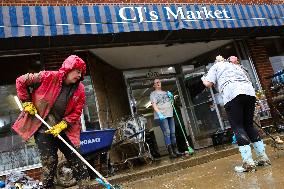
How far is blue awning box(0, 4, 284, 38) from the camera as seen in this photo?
22.0 ft

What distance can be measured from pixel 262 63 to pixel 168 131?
15.0 ft

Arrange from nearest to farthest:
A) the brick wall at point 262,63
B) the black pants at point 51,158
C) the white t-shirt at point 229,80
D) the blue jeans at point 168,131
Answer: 1. the black pants at point 51,158
2. the white t-shirt at point 229,80
3. the blue jeans at point 168,131
4. the brick wall at point 262,63

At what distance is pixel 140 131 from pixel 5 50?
3636 mm

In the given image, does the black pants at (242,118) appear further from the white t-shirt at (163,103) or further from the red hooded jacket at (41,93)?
the white t-shirt at (163,103)

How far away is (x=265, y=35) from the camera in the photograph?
35.6 ft

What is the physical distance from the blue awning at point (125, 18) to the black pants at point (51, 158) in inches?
129

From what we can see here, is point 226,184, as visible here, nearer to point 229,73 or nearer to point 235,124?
point 235,124

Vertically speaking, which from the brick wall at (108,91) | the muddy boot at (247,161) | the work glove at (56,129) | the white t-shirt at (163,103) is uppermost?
the brick wall at (108,91)

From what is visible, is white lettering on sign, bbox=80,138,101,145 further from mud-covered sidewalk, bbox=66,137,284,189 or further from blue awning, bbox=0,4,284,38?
blue awning, bbox=0,4,284,38

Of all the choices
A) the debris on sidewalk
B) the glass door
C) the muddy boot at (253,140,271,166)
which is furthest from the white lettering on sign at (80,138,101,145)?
the glass door

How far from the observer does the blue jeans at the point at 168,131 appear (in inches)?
321

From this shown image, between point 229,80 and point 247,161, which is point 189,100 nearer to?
point 229,80

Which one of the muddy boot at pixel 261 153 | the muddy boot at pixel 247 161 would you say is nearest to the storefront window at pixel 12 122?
the muddy boot at pixel 247 161

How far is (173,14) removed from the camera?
812 cm
